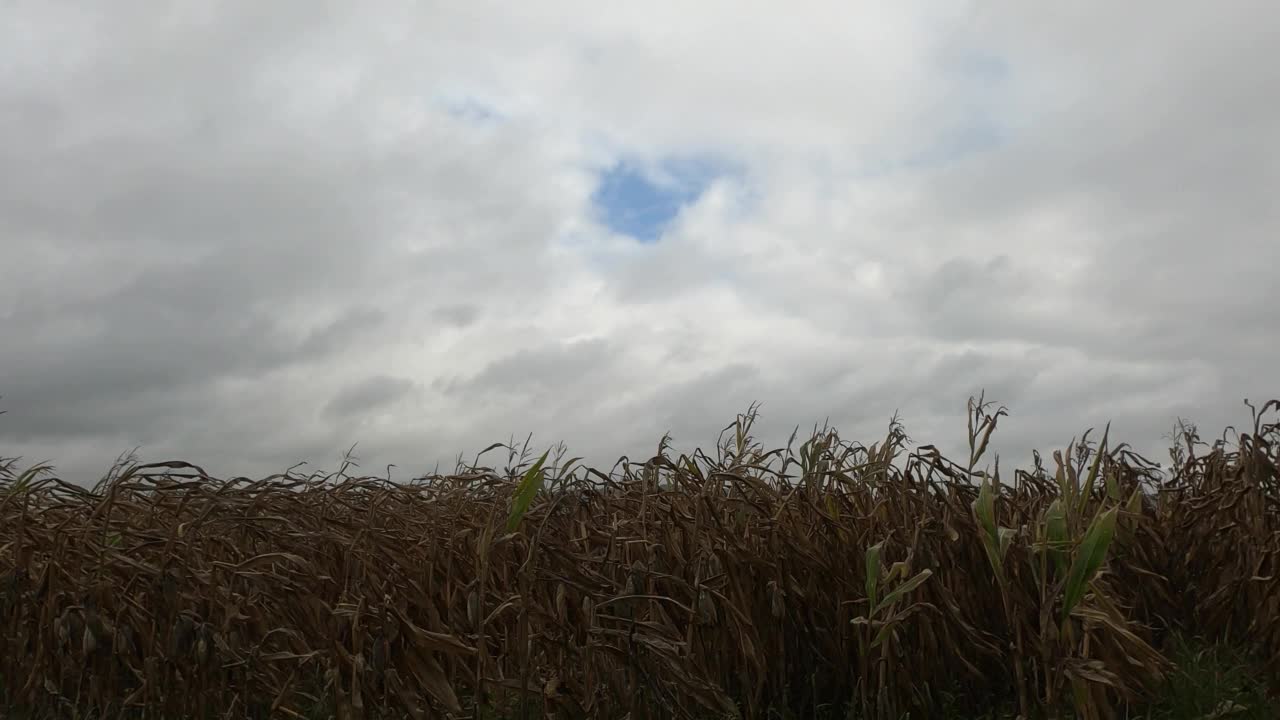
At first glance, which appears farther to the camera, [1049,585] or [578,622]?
[578,622]

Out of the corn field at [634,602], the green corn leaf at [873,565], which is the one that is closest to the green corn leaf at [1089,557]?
the corn field at [634,602]

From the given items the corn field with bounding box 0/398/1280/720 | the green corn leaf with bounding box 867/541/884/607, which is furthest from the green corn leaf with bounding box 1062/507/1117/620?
the green corn leaf with bounding box 867/541/884/607

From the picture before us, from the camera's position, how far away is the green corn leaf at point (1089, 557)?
254 centimetres

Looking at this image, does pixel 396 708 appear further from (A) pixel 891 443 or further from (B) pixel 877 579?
(A) pixel 891 443

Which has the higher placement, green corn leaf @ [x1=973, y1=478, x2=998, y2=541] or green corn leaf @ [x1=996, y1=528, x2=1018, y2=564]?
green corn leaf @ [x1=973, y1=478, x2=998, y2=541]

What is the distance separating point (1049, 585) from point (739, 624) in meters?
0.89

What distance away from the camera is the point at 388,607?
281 centimetres

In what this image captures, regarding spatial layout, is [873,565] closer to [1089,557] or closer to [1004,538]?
[1004,538]

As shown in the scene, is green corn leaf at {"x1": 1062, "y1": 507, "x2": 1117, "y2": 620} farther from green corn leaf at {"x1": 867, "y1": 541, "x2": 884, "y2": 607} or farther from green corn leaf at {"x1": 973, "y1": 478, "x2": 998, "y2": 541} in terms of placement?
green corn leaf at {"x1": 867, "y1": 541, "x2": 884, "y2": 607}

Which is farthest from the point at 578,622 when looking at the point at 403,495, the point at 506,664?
the point at 403,495

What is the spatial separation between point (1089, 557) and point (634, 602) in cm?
123

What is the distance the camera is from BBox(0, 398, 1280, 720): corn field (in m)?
2.81

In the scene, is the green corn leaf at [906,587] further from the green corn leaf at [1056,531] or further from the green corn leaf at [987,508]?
the green corn leaf at [1056,531]

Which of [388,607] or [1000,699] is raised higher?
[388,607]
